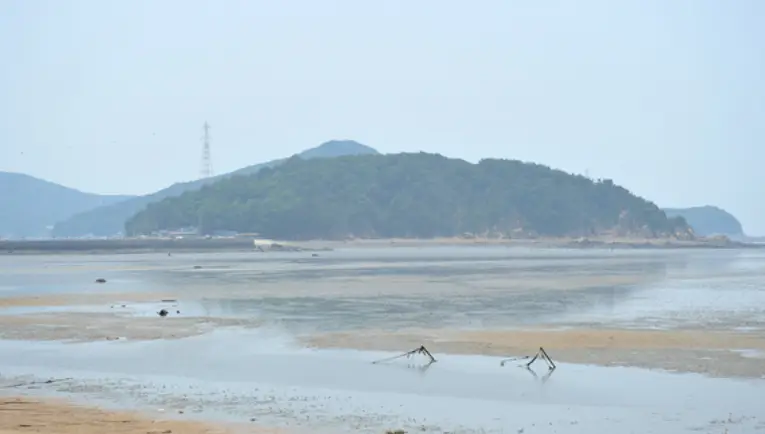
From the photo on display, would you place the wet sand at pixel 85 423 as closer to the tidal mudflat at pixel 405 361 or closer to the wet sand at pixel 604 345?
the tidal mudflat at pixel 405 361

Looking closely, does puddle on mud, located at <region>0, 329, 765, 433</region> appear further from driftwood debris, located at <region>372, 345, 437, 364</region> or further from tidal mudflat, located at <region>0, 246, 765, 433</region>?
driftwood debris, located at <region>372, 345, 437, 364</region>

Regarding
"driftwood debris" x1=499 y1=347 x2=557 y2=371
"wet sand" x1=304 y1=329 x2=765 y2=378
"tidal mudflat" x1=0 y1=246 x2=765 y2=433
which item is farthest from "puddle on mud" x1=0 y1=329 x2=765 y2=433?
"wet sand" x1=304 y1=329 x2=765 y2=378

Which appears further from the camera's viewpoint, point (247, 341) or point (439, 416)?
point (247, 341)

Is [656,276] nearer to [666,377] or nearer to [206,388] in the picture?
[666,377]

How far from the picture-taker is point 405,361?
76.7ft

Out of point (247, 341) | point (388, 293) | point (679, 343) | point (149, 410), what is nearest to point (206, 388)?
point (149, 410)

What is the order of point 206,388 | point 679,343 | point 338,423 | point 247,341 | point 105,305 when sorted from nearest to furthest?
point 338,423 → point 206,388 → point 679,343 → point 247,341 → point 105,305

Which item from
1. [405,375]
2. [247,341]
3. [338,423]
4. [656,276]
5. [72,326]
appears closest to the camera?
[338,423]

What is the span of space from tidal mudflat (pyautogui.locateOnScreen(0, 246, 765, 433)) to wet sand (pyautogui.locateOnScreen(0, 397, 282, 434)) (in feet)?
2.41

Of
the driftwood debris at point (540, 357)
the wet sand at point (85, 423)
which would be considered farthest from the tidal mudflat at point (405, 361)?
the wet sand at point (85, 423)

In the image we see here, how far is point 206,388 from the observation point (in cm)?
1936

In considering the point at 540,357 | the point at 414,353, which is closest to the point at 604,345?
the point at 540,357

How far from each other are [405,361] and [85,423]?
9662 millimetres

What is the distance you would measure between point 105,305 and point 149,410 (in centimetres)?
2506
